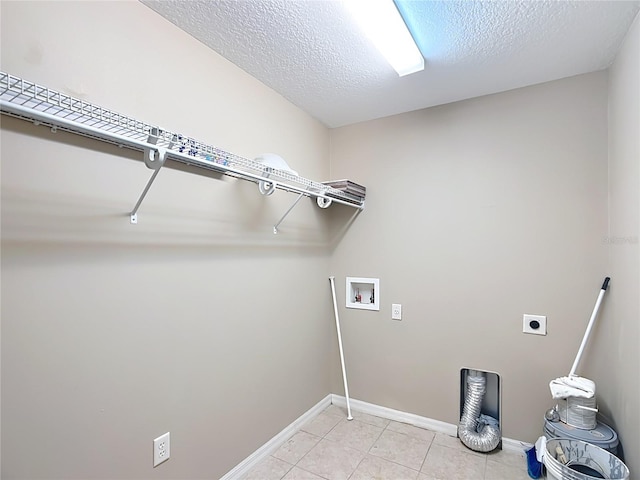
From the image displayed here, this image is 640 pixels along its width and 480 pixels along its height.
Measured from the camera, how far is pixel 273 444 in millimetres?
2104

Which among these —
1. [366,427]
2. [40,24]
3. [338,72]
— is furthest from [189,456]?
[338,72]

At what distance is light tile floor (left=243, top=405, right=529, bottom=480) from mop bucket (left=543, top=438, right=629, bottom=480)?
1.21ft

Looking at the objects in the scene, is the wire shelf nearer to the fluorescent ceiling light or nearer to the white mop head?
the fluorescent ceiling light

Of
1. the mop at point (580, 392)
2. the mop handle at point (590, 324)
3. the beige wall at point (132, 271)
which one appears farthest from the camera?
the mop handle at point (590, 324)

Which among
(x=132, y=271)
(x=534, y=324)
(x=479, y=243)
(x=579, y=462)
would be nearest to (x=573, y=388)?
(x=579, y=462)

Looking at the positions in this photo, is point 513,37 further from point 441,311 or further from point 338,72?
point 441,311

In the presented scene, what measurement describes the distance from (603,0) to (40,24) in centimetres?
220

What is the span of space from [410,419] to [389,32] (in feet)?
8.31

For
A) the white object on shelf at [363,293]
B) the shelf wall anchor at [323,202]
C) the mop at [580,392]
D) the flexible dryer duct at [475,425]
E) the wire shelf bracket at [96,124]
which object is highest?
the wire shelf bracket at [96,124]

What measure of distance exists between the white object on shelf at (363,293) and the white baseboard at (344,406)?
0.79 metres

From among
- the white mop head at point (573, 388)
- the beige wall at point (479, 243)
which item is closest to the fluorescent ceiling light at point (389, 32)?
the beige wall at point (479, 243)

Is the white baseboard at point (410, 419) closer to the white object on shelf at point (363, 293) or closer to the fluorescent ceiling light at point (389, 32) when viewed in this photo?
the white object on shelf at point (363, 293)

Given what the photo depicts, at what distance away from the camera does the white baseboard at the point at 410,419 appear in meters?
2.07

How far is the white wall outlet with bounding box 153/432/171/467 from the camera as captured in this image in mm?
1441
